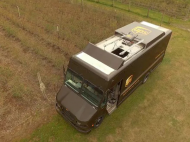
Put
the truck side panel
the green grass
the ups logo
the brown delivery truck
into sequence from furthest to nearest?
the ups logo
the green grass
the truck side panel
the brown delivery truck

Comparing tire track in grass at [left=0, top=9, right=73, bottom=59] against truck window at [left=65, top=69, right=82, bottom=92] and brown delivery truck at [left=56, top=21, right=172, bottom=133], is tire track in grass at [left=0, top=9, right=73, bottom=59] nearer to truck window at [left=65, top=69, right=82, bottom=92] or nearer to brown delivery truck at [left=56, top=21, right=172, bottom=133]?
truck window at [left=65, top=69, right=82, bottom=92]

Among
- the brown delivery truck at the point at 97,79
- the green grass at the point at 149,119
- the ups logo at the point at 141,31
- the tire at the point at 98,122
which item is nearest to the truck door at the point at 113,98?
the brown delivery truck at the point at 97,79

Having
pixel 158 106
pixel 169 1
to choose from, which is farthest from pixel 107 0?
pixel 158 106

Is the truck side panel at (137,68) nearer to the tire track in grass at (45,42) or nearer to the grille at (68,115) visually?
the grille at (68,115)

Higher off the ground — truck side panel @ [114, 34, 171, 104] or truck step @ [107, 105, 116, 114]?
truck side panel @ [114, 34, 171, 104]

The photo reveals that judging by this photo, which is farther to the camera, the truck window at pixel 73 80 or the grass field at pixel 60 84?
the grass field at pixel 60 84

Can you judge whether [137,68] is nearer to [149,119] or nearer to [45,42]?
[149,119]

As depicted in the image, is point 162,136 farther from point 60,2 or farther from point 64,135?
point 60,2

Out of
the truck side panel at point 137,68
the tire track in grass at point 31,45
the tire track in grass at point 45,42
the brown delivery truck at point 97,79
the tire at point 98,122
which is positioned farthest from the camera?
the tire track in grass at point 45,42

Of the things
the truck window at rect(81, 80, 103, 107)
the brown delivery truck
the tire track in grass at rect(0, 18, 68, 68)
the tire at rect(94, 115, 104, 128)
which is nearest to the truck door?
the brown delivery truck
